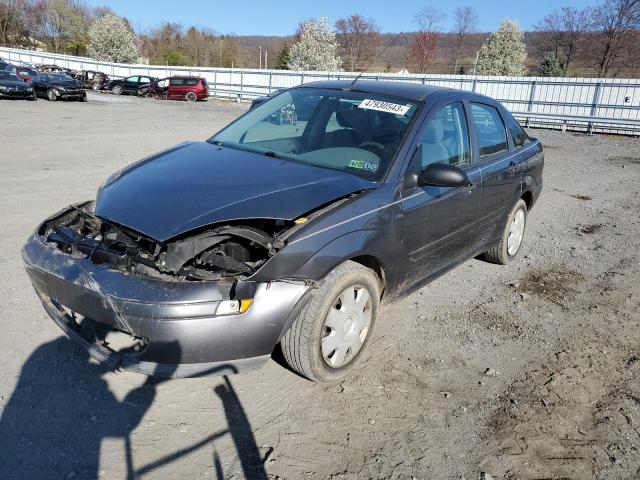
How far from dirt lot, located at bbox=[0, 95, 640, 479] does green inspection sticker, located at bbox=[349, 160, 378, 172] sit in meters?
1.22

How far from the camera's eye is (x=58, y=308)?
2902mm

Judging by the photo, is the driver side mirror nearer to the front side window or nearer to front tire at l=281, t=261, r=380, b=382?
the front side window

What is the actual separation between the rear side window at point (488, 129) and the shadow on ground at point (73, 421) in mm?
2832

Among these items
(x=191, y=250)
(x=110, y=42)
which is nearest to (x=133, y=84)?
(x=110, y=42)

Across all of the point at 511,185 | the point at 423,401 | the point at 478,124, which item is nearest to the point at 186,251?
the point at 423,401

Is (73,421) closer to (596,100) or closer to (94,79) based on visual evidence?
(596,100)

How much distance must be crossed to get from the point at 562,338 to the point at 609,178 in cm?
820

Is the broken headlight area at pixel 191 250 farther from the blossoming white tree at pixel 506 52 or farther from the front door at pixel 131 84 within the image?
the blossoming white tree at pixel 506 52

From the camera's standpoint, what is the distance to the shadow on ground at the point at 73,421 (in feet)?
7.61

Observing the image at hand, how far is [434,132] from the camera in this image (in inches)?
144

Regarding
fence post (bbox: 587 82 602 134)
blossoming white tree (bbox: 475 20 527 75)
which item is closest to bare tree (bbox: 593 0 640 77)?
blossoming white tree (bbox: 475 20 527 75)

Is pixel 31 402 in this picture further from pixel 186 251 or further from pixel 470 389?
pixel 470 389

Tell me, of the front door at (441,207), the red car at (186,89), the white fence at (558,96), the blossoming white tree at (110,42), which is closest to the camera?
the front door at (441,207)

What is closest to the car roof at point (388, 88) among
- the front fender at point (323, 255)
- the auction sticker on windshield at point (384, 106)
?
the auction sticker on windshield at point (384, 106)
